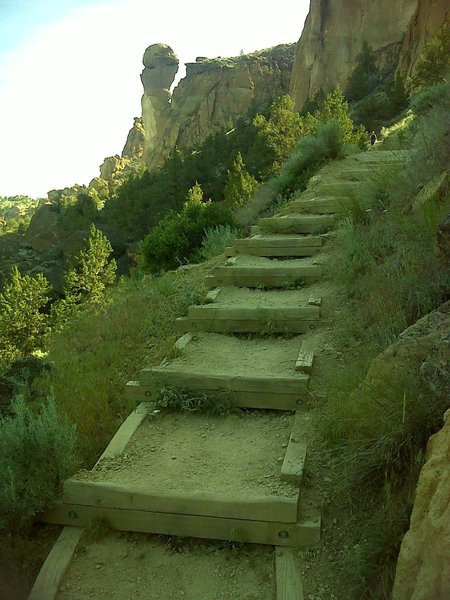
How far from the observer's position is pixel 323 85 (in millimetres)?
45844

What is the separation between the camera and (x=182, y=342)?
15.7 feet

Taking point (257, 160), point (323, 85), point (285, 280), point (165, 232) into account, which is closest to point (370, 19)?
point (323, 85)

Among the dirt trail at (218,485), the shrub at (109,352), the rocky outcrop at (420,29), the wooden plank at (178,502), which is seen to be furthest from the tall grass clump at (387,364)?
the rocky outcrop at (420,29)

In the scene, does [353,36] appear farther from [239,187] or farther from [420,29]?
[239,187]

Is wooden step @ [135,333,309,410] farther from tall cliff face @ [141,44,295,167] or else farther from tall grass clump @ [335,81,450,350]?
tall cliff face @ [141,44,295,167]

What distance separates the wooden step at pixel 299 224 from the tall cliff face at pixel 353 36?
99.9ft

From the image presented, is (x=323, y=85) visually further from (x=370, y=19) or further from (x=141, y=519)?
(x=141, y=519)

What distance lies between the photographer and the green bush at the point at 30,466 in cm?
283

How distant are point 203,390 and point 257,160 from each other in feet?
78.4

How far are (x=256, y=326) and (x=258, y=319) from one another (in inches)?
2.8

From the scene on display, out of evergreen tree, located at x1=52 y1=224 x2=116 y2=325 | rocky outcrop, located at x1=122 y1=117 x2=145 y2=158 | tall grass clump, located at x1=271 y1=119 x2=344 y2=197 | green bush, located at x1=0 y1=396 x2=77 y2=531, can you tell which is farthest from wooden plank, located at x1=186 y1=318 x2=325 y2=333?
rocky outcrop, located at x1=122 y1=117 x2=145 y2=158

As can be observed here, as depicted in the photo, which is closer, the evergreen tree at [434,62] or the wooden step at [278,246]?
the wooden step at [278,246]

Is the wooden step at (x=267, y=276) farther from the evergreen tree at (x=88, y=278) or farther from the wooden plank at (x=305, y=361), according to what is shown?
the evergreen tree at (x=88, y=278)

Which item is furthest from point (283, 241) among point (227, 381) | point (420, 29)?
point (420, 29)
